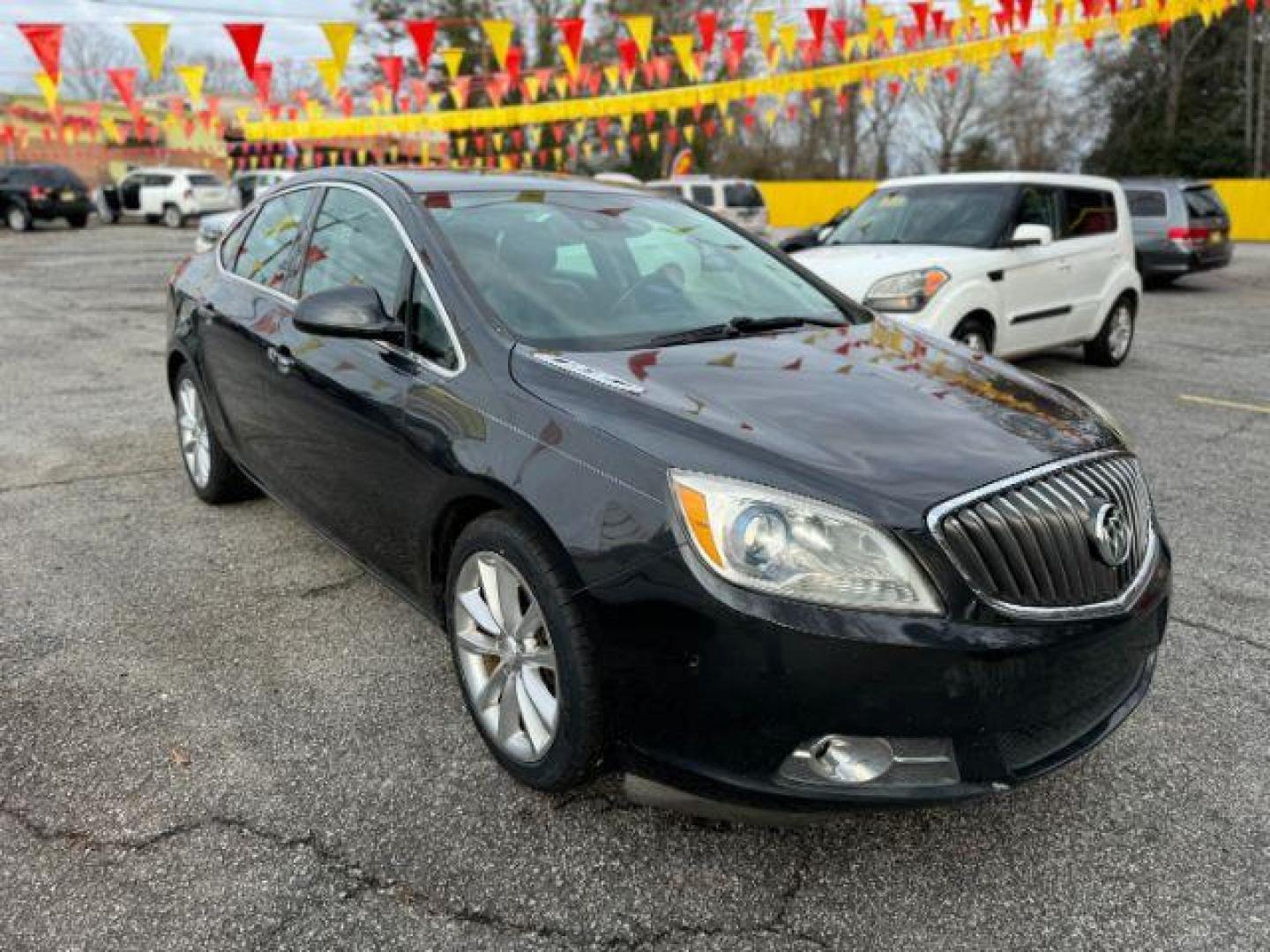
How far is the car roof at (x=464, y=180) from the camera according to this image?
11.9 ft

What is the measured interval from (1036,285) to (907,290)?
1.46m

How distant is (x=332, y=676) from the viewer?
10.9 feet

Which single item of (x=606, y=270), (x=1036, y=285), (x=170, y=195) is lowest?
(x=1036, y=285)

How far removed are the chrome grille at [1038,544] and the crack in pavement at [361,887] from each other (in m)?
0.85

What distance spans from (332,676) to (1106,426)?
2497 mm

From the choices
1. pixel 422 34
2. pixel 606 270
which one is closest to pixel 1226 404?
pixel 606 270

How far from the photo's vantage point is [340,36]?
14.1m

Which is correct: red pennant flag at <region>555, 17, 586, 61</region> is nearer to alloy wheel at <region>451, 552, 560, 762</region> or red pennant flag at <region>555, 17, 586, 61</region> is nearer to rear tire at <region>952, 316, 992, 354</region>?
rear tire at <region>952, 316, 992, 354</region>

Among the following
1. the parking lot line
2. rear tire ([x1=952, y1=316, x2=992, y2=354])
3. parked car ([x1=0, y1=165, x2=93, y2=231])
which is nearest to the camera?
rear tire ([x1=952, y1=316, x2=992, y2=354])

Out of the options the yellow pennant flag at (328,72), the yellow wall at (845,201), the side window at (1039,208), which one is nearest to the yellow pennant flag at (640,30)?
the yellow pennant flag at (328,72)

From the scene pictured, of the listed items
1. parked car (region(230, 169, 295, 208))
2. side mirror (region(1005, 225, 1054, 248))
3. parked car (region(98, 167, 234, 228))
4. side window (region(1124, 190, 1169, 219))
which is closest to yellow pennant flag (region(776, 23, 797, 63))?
side window (region(1124, 190, 1169, 219))

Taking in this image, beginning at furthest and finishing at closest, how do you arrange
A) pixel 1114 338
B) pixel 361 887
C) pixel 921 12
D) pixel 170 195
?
1. pixel 170 195
2. pixel 921 12
3. pixel 1114 338
4. pixel 361 887

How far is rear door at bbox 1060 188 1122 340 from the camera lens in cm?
838

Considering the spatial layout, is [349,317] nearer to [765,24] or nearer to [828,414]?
[828,414]
